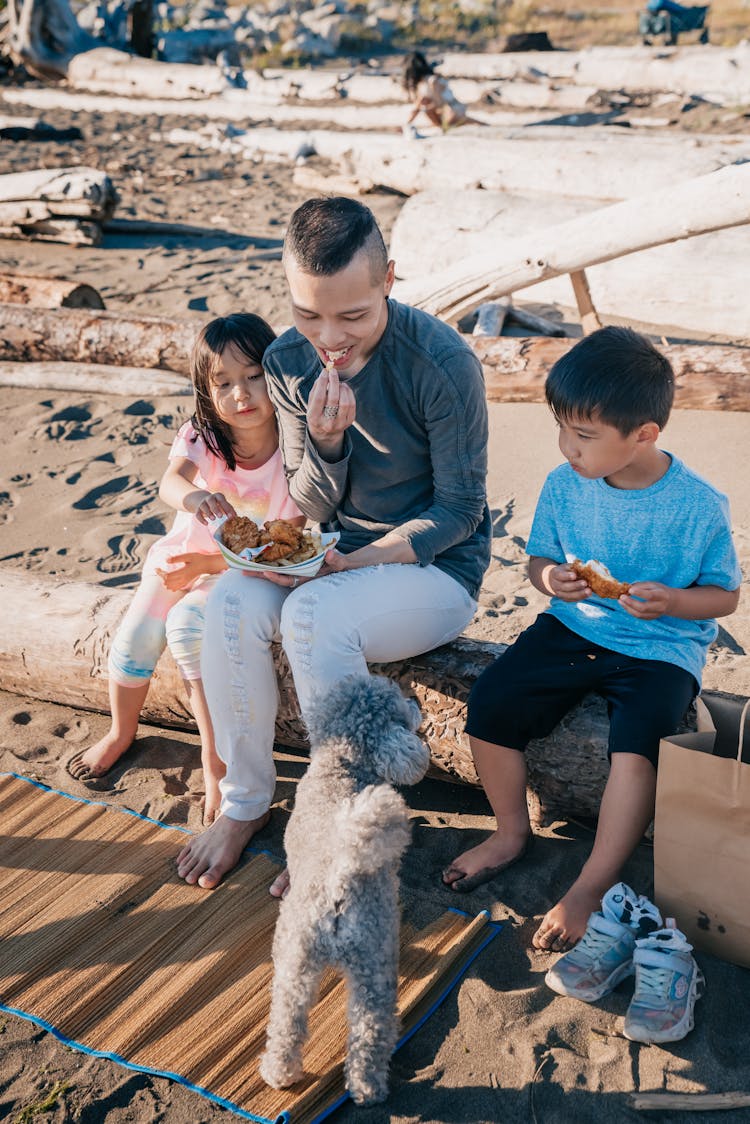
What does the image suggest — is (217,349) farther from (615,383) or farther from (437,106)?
(437,106)

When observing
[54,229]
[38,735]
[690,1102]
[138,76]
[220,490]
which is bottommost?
[38,735]

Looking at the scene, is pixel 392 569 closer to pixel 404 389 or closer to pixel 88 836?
pixel 404 389

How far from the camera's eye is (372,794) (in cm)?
215

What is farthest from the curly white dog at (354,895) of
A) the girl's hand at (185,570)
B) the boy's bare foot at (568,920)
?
the girl's hand at (185,570)

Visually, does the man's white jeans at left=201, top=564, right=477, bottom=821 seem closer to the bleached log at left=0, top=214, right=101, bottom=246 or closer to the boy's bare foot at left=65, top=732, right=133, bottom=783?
the boy's bare foot at left=65, top=732, right=133, bottom=783

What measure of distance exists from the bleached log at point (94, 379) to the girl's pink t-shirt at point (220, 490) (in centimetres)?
345

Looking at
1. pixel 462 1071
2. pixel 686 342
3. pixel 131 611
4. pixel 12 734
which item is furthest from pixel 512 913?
pixel 686 342

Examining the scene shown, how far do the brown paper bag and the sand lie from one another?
143 millimetres

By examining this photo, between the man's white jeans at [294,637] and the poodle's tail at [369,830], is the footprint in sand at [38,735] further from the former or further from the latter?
the poodle's tail at [369,830]

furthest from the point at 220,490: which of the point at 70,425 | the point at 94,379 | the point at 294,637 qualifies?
the point at 94,379

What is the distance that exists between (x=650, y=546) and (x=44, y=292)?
6.51m

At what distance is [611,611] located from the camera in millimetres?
2811

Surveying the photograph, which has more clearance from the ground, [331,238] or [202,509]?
[331,238]

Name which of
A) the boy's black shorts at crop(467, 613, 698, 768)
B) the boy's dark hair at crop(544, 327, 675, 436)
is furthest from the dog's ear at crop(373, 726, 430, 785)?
the boy's dark hair at crop(544, 327, 675, 436)
